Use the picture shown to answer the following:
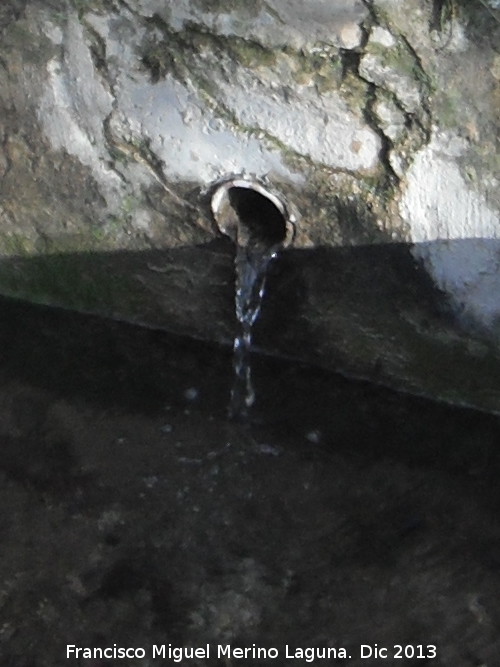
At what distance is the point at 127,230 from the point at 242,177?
0.40 m

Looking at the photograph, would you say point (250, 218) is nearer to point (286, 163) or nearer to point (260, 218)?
point (260, 218)

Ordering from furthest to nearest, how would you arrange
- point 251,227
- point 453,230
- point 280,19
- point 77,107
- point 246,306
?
point 246,306
point 251,227
point 77,107
point 453,230
point 280,19

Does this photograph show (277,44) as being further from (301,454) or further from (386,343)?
(301,454)

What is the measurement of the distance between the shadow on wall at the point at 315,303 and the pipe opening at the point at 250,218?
0.17 feet

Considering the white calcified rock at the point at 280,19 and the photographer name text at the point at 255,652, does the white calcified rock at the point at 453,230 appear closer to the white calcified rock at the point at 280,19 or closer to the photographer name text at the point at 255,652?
the white calcified rock at the point at 280,19

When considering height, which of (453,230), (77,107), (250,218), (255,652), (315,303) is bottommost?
(255,652)

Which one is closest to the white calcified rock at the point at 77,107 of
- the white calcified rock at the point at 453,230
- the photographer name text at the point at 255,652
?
the white calcified rock at the point at 453,230

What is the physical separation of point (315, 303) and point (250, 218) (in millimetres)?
273

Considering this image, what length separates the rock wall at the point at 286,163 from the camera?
5.97ft

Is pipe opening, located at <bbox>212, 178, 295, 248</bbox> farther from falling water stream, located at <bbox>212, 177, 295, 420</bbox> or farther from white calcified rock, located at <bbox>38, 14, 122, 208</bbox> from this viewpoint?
white calcified rock, located at <bbox>38, 14, 122, 208</bbox>

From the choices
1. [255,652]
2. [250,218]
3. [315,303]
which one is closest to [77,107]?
[250,218]

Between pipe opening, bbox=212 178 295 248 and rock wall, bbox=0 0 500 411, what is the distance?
1.2 inches

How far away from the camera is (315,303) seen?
2.36m

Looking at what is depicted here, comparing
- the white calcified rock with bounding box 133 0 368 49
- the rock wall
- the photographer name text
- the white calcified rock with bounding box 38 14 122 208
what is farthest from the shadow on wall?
the photographer name text
